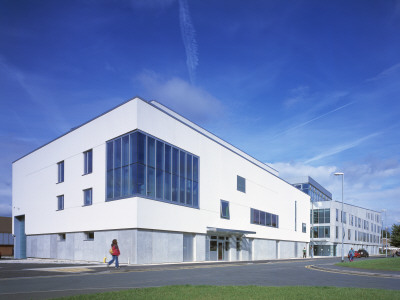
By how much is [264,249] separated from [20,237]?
29166 millimetres

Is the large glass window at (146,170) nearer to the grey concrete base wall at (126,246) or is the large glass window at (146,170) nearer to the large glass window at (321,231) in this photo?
the grey concrete base wall at (126,246)

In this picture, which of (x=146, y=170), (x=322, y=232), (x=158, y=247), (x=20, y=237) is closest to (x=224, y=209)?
(x=158, y=247)

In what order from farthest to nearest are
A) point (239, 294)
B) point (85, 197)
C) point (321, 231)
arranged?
point (321, 231) < point (85, 197) < point (239, 294)

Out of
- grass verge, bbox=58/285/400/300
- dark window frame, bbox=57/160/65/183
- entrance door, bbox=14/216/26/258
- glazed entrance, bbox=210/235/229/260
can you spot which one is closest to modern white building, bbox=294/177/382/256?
glazed entrance, bbox=210/235/229/260

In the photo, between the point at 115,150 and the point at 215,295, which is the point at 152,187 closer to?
the point at 115,150

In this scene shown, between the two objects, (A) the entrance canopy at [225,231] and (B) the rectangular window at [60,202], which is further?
(B) the rectangular window at [60,202]

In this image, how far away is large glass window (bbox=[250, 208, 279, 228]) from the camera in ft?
153

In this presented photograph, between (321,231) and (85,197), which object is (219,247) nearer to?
(85,197)

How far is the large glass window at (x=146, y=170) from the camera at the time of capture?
28.1 m

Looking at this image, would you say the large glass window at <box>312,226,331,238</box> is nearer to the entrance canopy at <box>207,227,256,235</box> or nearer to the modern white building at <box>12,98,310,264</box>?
the modern white building at <box>12,98,310,264</box>

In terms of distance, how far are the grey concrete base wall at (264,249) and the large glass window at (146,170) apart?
1767cm

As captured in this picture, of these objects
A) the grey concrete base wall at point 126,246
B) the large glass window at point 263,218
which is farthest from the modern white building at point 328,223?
the grey concrete base wall at point 126,246

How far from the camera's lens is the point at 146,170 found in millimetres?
28672

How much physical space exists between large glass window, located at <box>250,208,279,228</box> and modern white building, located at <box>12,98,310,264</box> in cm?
23
